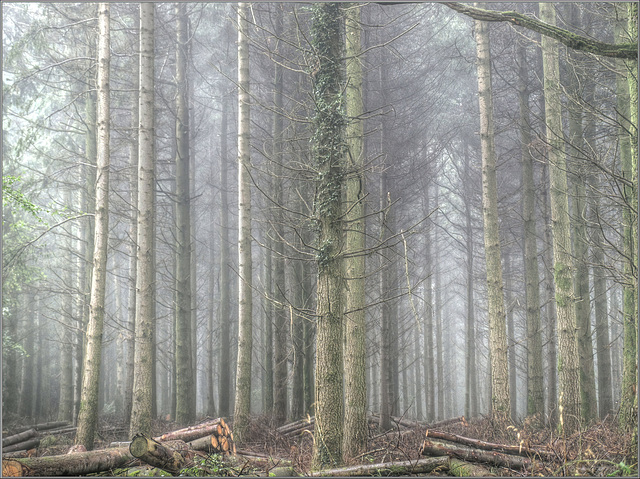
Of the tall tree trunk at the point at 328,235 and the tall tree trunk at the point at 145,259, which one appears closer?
the tall tree trunk at the point at 328,235

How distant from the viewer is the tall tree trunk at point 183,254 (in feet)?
40.2

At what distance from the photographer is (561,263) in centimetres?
888

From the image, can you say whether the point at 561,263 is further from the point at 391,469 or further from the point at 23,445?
the point at 23,445

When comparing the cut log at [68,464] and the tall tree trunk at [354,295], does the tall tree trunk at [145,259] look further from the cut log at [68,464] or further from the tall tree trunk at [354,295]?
the tall tree trunk at [354,295]

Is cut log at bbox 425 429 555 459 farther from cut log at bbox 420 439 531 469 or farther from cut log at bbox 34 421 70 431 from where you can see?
cut log at bbox 34 421 70 431

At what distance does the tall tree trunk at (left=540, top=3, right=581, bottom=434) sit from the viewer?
8508mm

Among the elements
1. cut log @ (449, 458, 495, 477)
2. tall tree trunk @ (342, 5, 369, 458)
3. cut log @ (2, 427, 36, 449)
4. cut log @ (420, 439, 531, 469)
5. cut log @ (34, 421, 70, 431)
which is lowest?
cut log @ (34, 421, 70, 431)

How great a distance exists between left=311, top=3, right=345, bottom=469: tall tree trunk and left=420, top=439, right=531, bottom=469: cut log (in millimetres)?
1160

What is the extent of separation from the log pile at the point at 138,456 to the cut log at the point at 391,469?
1808 mm

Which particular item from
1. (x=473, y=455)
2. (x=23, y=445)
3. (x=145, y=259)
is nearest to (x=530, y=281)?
(x=473, y=455)

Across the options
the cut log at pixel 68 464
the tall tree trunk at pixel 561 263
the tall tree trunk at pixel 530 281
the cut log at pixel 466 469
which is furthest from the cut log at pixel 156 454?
the tall tree trunk at pixel 530 281

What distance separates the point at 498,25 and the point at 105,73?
9.77 m

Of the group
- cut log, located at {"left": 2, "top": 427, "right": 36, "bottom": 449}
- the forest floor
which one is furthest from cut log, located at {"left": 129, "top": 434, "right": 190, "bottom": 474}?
cut log, located at {"left": 2, "top": 427, "right": 36, "bottom": 449}

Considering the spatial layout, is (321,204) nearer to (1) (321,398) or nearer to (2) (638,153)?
(1) (321,398)
